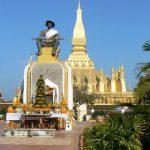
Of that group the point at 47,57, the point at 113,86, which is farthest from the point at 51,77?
the point at 113,86

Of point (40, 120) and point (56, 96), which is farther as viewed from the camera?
point (56, 96)

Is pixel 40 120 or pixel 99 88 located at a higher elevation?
pixel 99 88

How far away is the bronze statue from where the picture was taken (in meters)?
29.4

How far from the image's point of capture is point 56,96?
28.7 meters

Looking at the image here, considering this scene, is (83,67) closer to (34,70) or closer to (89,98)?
(89,98)

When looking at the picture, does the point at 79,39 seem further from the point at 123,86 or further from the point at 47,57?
the point at 47,57

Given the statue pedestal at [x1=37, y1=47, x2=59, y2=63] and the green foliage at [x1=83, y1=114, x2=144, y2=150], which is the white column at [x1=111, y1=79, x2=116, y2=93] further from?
the green foliage at [x1=83, y1=114, x2=144, y2=150]

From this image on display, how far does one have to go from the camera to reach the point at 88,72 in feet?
261

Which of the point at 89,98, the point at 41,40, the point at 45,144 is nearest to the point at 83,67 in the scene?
the point at 89,98

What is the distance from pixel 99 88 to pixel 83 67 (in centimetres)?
487

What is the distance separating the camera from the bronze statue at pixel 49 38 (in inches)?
1159

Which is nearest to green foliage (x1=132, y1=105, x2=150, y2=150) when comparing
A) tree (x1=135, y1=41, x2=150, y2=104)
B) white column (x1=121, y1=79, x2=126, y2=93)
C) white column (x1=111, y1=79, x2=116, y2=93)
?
tree (x1=135, y1=41, x2=150, y2=104)

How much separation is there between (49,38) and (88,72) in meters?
49.8

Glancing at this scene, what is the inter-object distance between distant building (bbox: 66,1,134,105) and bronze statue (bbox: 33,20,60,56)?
43.5 metres
